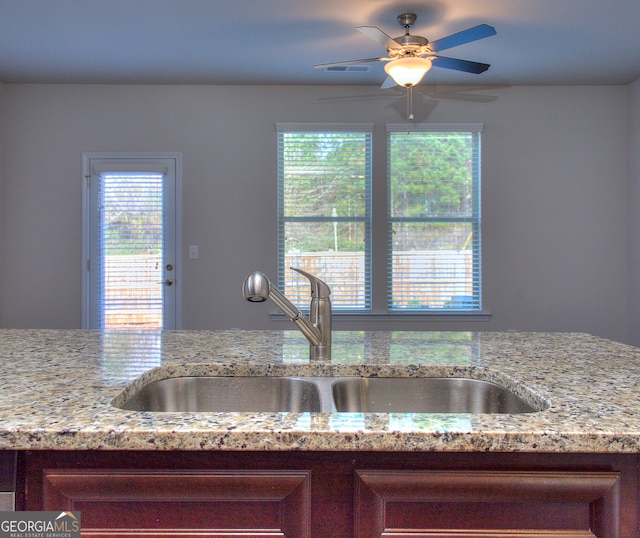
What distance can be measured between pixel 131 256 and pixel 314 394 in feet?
12.3

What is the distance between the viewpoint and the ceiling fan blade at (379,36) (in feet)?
8.43

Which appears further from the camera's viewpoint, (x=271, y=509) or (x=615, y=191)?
(x=615, y=191)

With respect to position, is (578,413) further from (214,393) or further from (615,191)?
(615,191)

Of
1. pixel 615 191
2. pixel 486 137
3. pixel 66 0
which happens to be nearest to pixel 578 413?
pixel 66 0

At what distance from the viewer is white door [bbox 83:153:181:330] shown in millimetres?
4445

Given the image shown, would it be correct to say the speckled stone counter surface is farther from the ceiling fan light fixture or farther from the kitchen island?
the ceiling fan light fixture

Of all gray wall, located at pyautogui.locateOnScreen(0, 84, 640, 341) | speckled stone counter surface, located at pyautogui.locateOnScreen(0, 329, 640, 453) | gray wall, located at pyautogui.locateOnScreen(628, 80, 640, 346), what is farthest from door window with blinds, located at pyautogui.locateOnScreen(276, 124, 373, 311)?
speckled stone counter surface, located at pyautogui.locateOnScreen(0, 329, 640, 453)

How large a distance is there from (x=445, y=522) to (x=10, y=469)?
613 mm

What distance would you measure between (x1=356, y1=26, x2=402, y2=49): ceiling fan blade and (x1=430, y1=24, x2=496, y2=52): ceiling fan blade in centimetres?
21

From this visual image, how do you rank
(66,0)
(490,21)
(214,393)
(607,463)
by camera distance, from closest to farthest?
(607,463) → (214,393) → (66,0) → (490,21)

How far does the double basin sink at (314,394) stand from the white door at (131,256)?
3.44 metres

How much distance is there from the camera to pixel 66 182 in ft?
14.6

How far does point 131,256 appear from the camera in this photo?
175 inches

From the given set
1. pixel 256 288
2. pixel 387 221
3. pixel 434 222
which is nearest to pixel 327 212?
pixel 387 221
